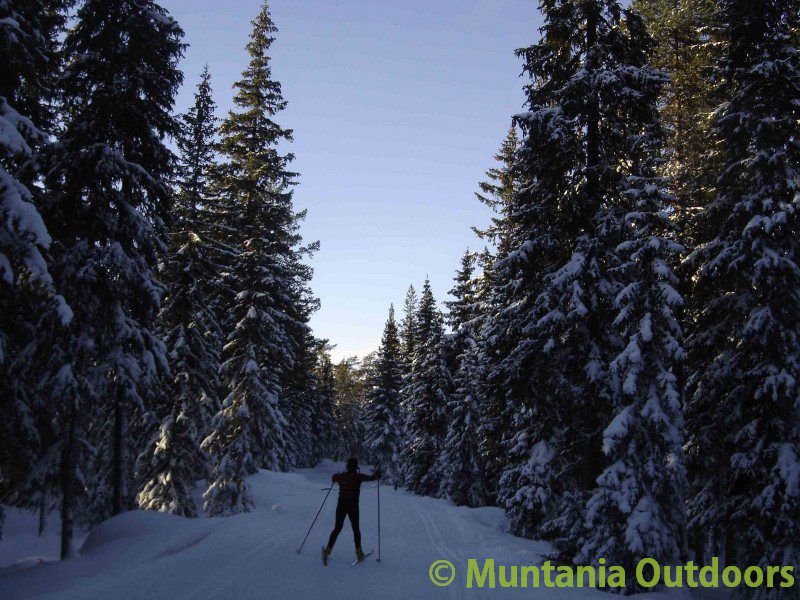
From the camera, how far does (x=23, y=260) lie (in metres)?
A: 9.16

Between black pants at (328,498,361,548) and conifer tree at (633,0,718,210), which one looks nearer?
black pants at (328,498,361,548)

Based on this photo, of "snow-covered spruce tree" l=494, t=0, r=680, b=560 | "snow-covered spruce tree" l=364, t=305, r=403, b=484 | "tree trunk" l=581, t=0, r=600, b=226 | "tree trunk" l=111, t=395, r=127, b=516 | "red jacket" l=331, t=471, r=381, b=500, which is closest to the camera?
"red jacket" l=331, t=471, r=381, b=500

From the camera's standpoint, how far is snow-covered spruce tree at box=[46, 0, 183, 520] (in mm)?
13453

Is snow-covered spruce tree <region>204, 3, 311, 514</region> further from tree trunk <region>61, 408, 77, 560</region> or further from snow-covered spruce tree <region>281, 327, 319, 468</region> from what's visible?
snow-covered spruce tree <region>281, 327, 319, 468</region>

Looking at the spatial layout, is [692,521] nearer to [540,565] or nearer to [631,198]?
[540,565]

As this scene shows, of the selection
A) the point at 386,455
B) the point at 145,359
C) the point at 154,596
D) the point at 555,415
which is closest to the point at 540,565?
the point at 555,415

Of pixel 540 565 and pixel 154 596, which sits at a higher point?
pixel 154 596

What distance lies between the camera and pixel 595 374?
42.8 ft

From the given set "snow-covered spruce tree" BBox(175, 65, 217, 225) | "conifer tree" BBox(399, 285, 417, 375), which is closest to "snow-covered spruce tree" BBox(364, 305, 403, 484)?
"conifer tree" BBox(399, 285, 417, 375)

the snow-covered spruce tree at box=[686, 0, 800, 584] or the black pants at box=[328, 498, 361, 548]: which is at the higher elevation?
the snow-covered spruce tree at box=[686, 0, 800, 584]

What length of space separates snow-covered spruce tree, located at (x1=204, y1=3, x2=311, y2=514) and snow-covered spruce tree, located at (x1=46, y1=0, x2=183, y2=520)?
8.56 metres

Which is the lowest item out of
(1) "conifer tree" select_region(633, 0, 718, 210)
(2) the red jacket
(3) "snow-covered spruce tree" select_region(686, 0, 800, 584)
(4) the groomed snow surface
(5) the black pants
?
(4) the groomed snow surface

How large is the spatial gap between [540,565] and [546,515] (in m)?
4.24

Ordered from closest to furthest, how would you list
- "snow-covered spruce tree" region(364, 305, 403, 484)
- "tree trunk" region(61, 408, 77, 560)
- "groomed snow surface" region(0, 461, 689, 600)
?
"groomed snow surface" region(0, 461, 689, 600) → "tree trunk" region(61, 408, 77, 560) → "snow-covered spruce tree" region(364, 305, 403, 484)
